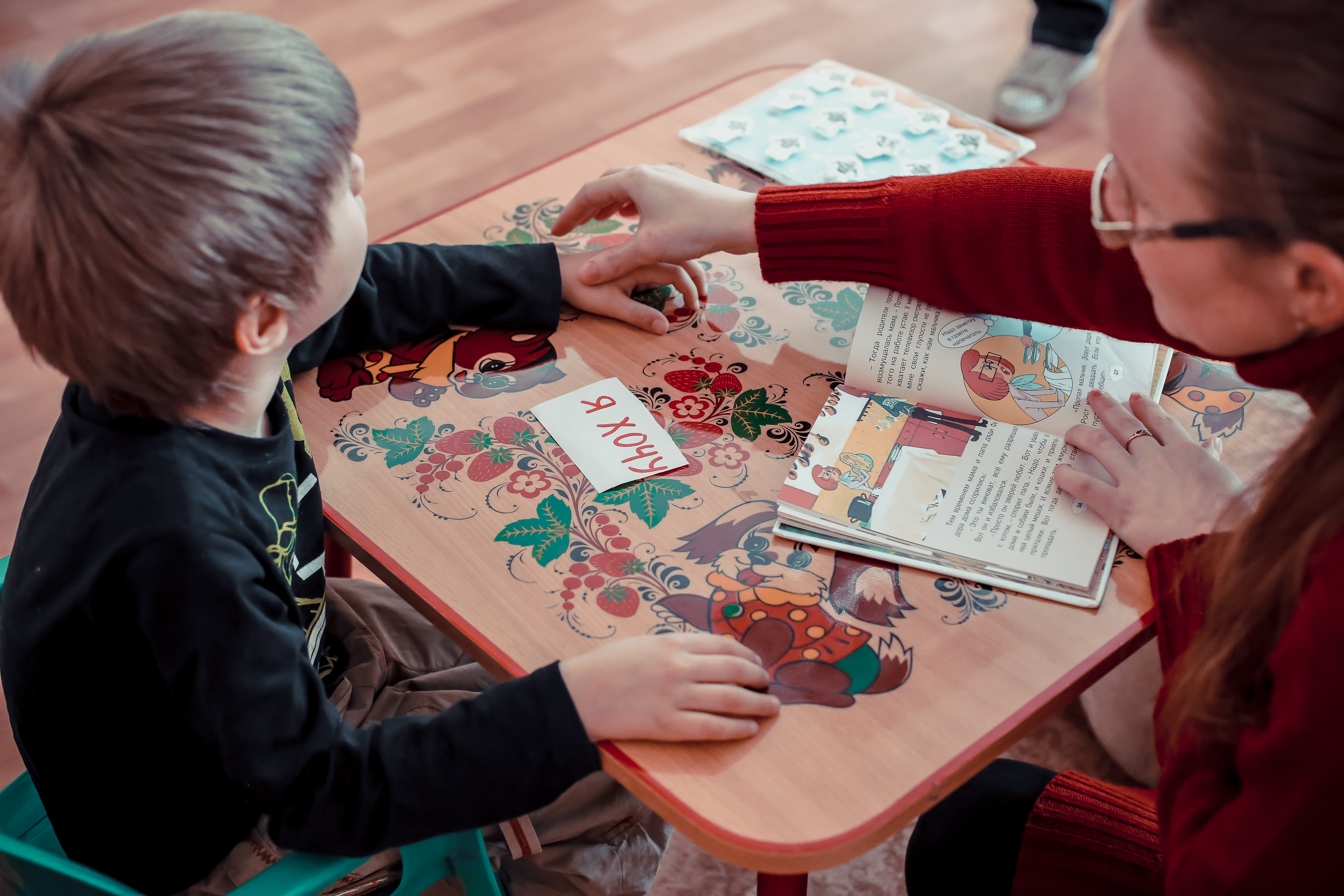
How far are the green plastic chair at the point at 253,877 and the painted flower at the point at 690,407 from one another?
391 mm

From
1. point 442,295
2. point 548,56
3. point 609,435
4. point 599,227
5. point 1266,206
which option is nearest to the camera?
point 1266,206

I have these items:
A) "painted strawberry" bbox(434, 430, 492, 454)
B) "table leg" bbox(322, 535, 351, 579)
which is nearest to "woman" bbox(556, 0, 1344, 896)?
"painted strawberry" bbox(434, 430, 492, 454)

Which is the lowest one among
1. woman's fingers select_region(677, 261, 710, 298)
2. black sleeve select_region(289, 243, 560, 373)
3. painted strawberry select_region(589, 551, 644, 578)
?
painted strawberry select_region(589, 551, 644, 578)

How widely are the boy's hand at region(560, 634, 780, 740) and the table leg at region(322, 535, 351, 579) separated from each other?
1.88 feet

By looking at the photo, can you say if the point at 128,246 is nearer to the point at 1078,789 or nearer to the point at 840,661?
the point at 840,661

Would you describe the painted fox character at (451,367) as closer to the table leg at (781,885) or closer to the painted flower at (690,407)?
the painted flower at (690,407)

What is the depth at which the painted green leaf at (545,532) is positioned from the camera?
0.83 meters

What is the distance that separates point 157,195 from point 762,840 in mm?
537

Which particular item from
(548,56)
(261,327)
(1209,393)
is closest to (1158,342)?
(1209,393)

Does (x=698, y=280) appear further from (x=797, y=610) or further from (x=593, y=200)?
(x=797, y=610)

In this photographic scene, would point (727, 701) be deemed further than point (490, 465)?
No

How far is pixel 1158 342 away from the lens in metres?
0.96

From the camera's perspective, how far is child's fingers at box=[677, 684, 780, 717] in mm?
704

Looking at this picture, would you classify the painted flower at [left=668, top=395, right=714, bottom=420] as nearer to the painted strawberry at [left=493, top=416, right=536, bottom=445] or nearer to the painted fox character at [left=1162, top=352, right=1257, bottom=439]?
the painted strawberry at [left=493, top=416, right=536, bottom=445]
